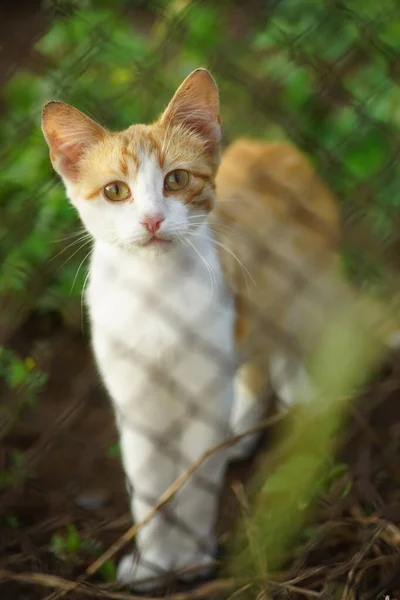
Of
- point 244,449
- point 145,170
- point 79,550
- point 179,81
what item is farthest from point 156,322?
point 179,81

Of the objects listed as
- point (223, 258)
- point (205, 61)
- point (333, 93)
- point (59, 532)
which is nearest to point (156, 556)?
point (59, 532)

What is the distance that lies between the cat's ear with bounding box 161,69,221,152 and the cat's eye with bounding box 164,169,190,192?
0.23 feet

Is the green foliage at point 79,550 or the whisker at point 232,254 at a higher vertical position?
the whisker at point 232,254

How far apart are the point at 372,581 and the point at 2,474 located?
863 millimetres

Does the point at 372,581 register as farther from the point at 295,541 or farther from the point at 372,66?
the point at 372,66

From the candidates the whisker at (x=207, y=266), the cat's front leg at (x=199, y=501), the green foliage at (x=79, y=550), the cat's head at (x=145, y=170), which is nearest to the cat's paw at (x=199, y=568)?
the cat's front leg at (x=199, y=501)

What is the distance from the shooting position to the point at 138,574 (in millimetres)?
1543

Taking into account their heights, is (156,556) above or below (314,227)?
below

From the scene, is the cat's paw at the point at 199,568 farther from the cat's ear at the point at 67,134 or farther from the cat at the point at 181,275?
the cat's ear at the point at 67,134

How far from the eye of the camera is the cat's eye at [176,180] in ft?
4.34

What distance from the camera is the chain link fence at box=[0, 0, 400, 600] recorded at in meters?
1.40

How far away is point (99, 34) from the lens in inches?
48.8

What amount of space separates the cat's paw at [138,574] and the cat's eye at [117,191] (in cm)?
72

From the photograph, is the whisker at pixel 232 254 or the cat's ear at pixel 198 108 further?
the whisker at pixel 232 254
